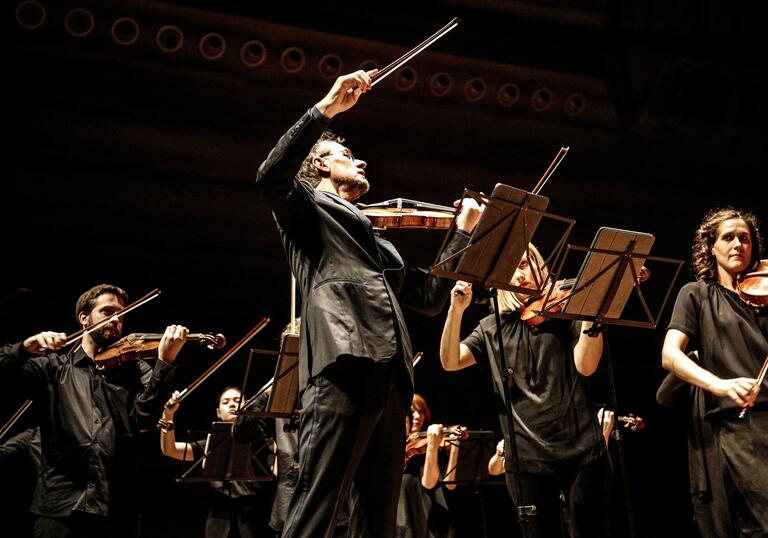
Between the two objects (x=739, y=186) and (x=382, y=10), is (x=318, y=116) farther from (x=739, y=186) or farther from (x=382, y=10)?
(x=739, y=186)

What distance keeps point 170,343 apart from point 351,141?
2.38 meters

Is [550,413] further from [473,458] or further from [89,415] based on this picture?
[89,415]

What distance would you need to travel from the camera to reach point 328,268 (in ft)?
→ 6.70

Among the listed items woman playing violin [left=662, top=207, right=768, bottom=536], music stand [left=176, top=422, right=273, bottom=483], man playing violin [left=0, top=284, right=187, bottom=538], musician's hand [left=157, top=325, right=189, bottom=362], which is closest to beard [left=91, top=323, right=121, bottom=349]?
man playing violin [left=0, top=284, right=187, bottom=538]

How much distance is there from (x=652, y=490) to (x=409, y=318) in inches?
91.7

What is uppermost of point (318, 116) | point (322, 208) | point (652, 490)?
point (318, 116)

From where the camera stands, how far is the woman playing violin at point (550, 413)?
2.80 meters

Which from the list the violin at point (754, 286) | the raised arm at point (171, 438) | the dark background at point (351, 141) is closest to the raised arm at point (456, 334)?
the violin at point (754, 286)

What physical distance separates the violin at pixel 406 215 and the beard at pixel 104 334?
1.58 m

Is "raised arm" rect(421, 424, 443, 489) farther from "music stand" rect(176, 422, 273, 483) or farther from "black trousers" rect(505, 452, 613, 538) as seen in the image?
"black trousers" rect(505, 452, 613, 538)

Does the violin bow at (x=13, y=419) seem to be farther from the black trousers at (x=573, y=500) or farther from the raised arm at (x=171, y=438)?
the black trousers at (x=573, y=500)

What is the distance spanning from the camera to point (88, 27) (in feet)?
16.8

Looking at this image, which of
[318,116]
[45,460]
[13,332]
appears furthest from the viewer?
[13,332]

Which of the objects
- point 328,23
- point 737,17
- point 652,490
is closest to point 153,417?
point 328,23
